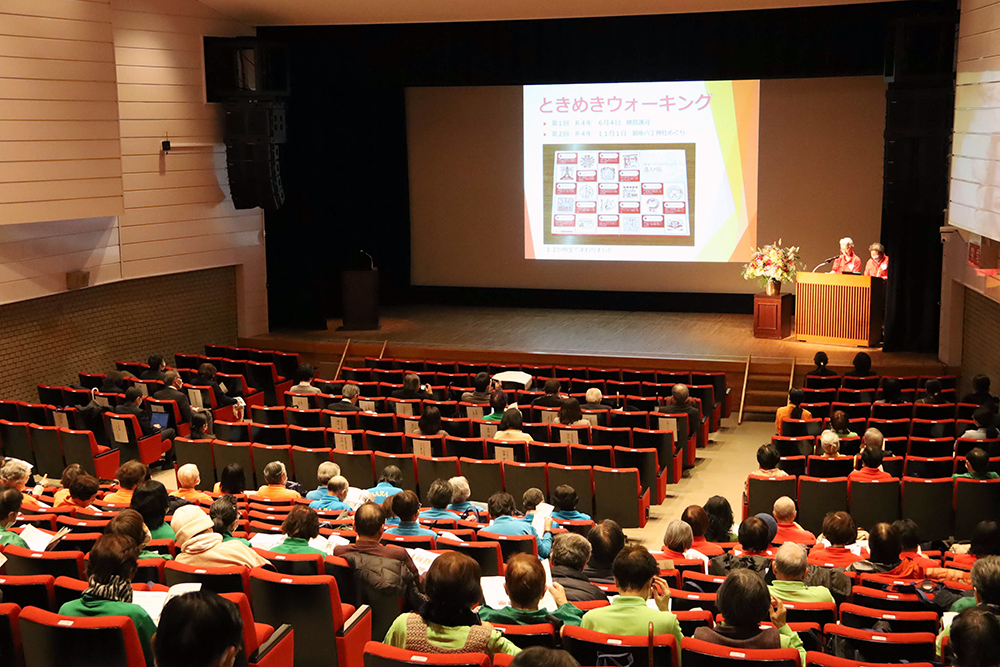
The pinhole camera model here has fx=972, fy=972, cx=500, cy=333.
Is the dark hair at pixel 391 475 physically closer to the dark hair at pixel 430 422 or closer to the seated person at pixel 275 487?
the seated person at pixel 275 487

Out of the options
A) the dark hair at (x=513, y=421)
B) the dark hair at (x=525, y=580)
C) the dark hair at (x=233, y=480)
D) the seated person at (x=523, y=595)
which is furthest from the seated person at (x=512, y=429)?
the dark hair at (x=525, y=580)

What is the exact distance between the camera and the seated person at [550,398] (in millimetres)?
9617

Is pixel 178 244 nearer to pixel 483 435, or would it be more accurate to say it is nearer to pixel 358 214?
pixel 358 214

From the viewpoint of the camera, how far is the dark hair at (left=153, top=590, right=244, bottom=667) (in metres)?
2.35

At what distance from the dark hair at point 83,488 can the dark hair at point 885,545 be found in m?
4.73

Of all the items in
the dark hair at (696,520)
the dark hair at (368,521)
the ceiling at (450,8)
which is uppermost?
the ceiling at (450,8)

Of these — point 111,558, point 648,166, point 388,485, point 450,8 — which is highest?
point 450,8

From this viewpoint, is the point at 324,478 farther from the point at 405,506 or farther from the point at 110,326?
the point at 110,326

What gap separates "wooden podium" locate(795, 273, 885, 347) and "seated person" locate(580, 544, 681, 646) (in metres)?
10.1

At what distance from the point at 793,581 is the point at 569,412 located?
447cm

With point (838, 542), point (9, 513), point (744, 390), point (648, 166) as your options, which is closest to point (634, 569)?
point (838, 542)

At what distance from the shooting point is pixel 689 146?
15148mm

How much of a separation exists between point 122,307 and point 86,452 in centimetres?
504

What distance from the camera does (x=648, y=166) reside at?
1534 centimetres
